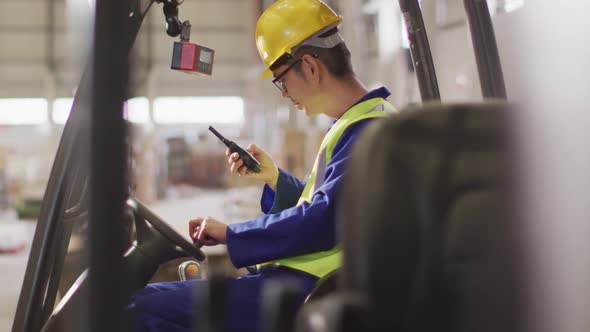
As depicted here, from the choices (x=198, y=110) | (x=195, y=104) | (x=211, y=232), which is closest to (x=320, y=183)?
(x=211, y=232)

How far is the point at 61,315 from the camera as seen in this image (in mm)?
1958

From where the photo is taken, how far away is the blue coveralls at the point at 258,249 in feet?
6.09

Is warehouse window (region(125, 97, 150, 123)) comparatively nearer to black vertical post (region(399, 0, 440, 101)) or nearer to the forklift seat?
the forklift seat

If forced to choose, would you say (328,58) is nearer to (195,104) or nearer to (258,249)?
(258,249)

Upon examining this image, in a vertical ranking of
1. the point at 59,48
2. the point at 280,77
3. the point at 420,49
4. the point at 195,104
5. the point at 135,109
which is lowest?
the point at 135,109

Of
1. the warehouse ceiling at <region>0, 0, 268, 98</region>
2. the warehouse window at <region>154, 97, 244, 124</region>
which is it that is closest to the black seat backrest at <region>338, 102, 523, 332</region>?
the warehouse ceiling at <region>0, 0, 268, 98</region>

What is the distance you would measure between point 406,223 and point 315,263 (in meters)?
0.90

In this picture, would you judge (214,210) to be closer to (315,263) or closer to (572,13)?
(315,263)

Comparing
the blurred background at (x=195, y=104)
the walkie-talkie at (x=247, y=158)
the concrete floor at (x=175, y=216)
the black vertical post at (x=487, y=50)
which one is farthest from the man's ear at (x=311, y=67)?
the blurred background at (x=195, y=104)

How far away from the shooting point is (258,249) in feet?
6.15

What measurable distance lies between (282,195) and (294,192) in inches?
1.8

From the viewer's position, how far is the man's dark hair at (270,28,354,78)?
7.15 feet

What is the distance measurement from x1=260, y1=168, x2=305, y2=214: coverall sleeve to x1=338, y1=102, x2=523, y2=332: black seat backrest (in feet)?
4.11

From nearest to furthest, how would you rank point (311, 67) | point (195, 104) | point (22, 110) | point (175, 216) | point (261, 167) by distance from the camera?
point (311, 67) → point (261, 167) → point (175, 216) → point (22, 110) → point (195, 104)
